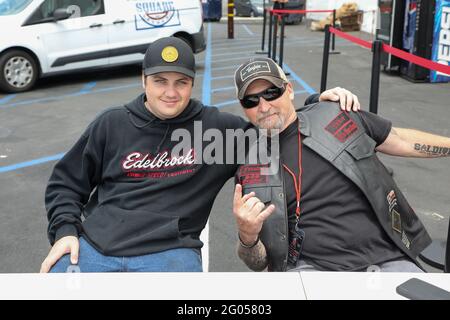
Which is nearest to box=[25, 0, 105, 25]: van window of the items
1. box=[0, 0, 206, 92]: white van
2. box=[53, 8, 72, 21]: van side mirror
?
box=[0, 0, 206, 92]: white van

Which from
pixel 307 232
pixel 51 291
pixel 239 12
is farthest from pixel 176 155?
pixel 239 12

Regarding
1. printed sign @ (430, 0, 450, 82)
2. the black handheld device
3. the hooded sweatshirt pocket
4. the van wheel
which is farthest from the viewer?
printed sign @ (430, 0, 450, 82)

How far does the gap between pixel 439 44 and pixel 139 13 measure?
198 inches

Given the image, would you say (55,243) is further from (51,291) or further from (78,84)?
(78,84)

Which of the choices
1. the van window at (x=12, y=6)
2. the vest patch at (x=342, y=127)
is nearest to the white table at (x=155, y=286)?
the vest patch at (x=342, y=127)

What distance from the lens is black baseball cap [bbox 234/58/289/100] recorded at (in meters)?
2.15

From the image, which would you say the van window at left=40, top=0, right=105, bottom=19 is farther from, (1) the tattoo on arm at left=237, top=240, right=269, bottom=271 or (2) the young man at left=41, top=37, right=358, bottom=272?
(1) the tattoo on arm at left=237, top=240, right=269, bottom=271

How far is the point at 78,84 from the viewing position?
9.20m

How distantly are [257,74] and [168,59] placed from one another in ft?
1.21

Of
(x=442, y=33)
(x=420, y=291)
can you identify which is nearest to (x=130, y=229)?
(x=420, y=291)

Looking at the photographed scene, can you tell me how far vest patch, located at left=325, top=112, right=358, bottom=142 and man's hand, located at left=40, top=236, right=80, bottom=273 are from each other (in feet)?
3.61

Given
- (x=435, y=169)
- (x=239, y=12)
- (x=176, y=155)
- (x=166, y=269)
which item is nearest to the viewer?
(x=166, y=269)

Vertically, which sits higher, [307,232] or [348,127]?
[348,127]

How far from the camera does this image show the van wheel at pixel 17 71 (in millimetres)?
8052
